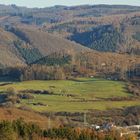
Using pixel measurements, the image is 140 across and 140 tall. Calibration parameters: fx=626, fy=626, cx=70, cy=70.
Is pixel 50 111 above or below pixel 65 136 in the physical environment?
below

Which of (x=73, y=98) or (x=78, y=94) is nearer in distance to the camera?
(x=73, y=98)

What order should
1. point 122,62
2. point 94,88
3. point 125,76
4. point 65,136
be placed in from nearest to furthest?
1. point 65,136
2. point 94,88
3. point 125,76
4. point 122,62

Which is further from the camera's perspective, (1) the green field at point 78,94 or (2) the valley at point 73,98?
(1) the green field at point 78,94

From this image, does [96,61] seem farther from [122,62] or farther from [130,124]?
[130,124]

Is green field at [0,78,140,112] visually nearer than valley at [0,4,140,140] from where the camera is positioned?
No

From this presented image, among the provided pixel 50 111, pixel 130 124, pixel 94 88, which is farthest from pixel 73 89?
pixel 130 124

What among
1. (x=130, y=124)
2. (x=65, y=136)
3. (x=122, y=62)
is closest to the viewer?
(x=65, y=136)

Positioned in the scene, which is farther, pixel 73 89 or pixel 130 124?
pixel 73 89
